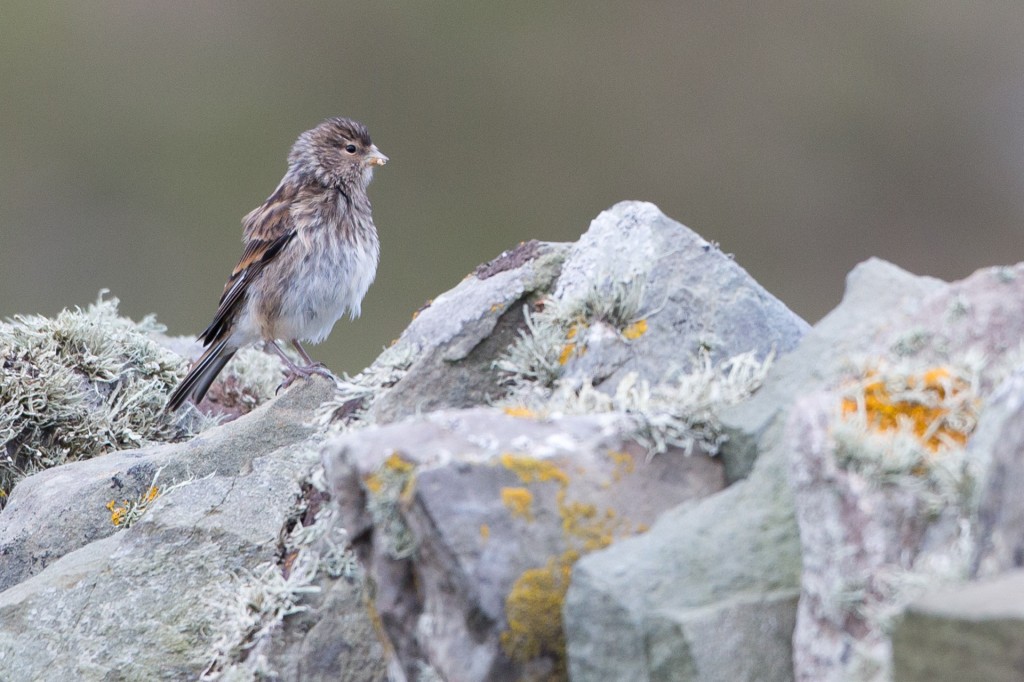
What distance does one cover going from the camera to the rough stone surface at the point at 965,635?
9.27ft

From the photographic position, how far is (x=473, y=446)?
13.2 feet

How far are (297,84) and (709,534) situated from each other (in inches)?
1507

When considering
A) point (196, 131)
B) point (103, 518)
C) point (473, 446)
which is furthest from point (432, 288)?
point (473, 446)

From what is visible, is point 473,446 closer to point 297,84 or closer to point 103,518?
point 103,518

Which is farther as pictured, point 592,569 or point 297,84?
point 297,84

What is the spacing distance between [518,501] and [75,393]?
424 cm

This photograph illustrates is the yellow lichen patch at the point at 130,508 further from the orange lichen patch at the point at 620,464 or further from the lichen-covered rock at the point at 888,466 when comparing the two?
the lichen-covered rock at the point at 888,466

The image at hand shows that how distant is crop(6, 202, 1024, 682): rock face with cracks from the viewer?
3418 mm

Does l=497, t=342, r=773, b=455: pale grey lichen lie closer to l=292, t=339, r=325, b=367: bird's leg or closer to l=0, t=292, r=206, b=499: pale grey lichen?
l=0, t=292, r=206, b=499: pale grey lichen

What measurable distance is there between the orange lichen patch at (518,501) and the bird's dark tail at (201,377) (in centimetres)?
430

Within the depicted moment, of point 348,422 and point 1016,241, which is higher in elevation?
point 1016,241

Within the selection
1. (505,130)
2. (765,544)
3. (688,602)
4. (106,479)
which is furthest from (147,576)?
(505,130)

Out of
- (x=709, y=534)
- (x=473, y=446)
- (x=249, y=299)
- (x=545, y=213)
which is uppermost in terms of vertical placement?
(x=545, y=213)

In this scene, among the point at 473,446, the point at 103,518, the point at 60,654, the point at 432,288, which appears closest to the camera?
the point at 473,446
